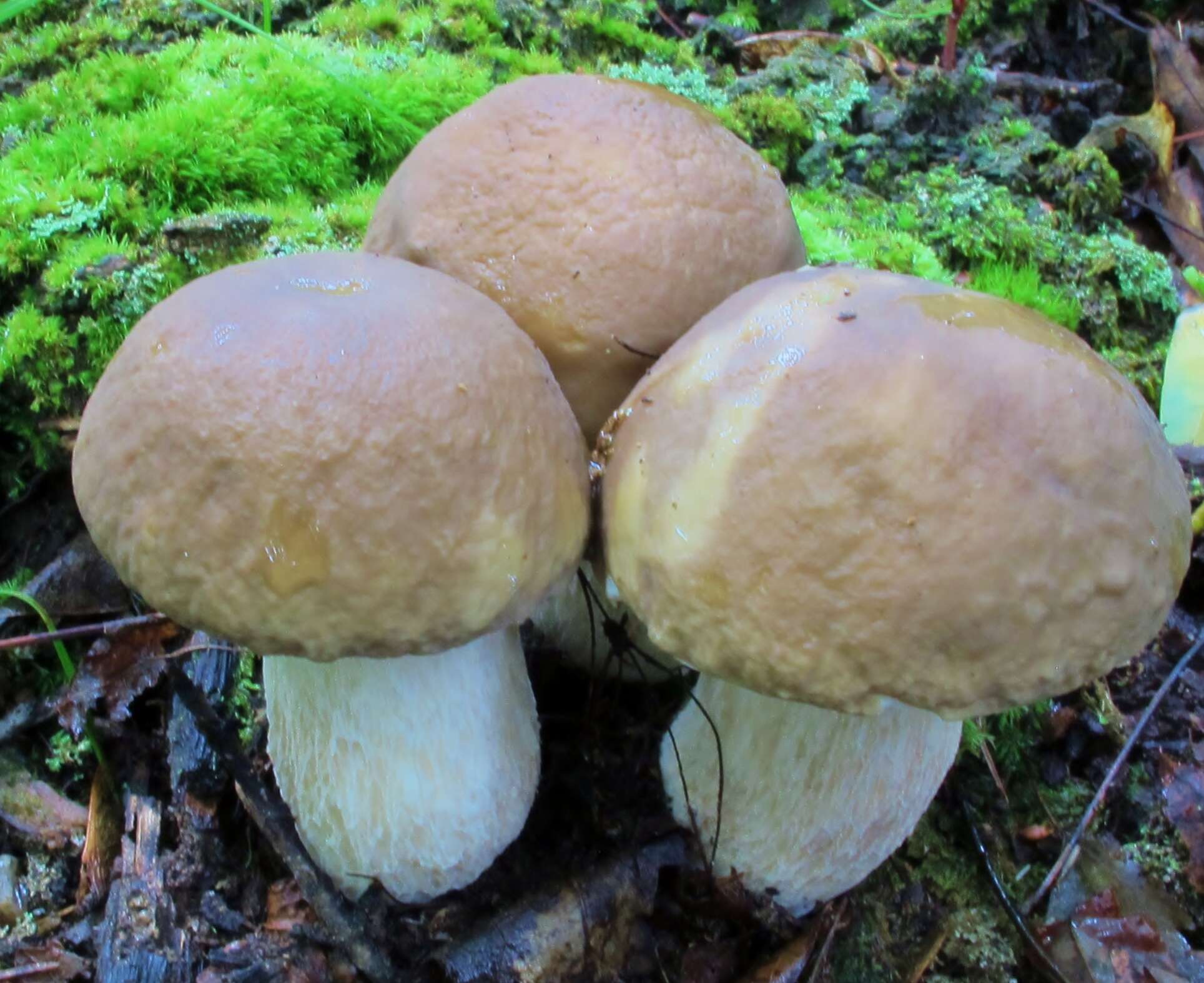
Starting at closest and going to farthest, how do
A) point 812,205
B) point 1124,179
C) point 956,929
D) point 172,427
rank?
point 172,427 → point 956,929 → point 812,205 → point 1124,179

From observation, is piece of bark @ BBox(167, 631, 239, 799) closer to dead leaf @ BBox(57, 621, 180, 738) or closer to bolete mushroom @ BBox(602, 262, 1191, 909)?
dead leaf @ BBox(57, 621, 180, 738)

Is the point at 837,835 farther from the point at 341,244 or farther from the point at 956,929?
the point at 341,244

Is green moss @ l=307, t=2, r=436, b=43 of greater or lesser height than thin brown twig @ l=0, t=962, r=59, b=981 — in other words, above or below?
above

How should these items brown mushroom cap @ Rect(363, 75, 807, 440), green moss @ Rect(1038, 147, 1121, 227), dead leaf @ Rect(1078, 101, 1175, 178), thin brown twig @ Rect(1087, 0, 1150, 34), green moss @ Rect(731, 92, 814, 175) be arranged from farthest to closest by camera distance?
thin brown twig @ Rect(1087, 0, 1150, 34)
dead leaf @ Rect(1078, 101, 1175, 178)
green moss @ Rect(731, 92, 814, 175)
green moss @ Rect(1038, 147, 1121, 227)
brown mushroom cap @ Rect(363, 75, 807, 440)

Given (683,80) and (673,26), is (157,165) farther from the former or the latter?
(673,26)

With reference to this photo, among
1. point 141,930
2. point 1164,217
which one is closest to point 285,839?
point 141,930

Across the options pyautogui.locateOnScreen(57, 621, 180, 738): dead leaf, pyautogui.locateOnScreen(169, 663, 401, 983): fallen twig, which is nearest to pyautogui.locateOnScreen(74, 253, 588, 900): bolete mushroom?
pyautogui.locateOnScreen(169, 663, 401, 983): fallen twig

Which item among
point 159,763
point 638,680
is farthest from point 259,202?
point 638,680
